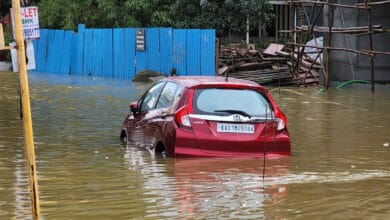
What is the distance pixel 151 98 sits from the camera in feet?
33.9

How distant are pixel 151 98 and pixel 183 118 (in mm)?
1571

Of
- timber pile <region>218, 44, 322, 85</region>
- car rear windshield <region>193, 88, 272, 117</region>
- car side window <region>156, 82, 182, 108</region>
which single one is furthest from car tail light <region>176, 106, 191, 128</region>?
timber pile <region>218, 44, 322, 85</region>

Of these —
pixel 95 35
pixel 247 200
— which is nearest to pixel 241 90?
pixel 247 200

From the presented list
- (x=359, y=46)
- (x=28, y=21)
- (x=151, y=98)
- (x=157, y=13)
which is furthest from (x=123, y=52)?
(x=28, y=21)

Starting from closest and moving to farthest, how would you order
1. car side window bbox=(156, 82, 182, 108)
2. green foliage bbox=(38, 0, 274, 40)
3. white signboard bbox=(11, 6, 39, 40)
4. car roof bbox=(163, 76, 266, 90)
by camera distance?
1. white signboard bbox=(11, 6, 39, 40)
2. car roof bbox=(163, 76, 266, 90)
3. car side window bbox=(156, 82, 182, 108)
4. green foliage bbox=(38, 0, 274, 40)

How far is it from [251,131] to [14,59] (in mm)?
4138

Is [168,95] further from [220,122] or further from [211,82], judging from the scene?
[220,122]

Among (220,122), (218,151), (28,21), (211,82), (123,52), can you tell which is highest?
(28,21)

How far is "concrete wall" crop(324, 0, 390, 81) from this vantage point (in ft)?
76.8

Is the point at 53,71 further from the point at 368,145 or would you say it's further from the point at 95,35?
the point at 368,145

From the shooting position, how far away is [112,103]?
18.0 m

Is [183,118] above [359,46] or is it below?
below

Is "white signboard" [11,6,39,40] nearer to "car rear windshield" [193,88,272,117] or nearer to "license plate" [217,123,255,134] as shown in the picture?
"car rear windshield" [193,88,272,117]

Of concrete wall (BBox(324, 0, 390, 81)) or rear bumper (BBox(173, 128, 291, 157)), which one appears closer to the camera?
rear bumper (BBox(173, 128, 291, 157))
